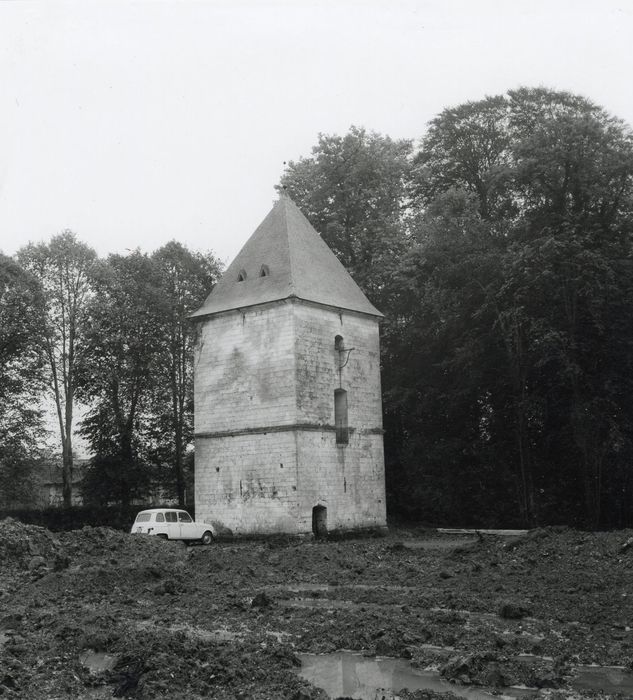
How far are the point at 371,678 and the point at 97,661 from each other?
3478mm

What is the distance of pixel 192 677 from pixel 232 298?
2531 cm

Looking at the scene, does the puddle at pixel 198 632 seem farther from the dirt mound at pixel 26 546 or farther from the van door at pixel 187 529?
the van door at pixel 187 529

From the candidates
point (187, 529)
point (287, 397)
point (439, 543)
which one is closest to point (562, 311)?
point (439, 543)

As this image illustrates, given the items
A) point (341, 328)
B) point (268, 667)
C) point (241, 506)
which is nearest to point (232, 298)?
point (341, 328)

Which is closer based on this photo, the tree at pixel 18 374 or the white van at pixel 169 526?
the white van at pixel 169 526

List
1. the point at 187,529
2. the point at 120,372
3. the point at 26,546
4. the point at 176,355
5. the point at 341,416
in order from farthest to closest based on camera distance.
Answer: the point at 176,355 < the point at 120,372 < the point at 341,416 < the point at 187,529 < the point at 26,546

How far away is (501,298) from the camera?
33625 millimetres

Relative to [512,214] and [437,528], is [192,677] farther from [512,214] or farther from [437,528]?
[512,214]

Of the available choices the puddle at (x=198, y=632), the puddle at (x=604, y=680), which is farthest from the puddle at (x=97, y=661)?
the puddle at (x=604, y=680)

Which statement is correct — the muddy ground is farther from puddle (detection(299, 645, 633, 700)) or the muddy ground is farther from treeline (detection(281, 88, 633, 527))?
treeline (detection(281, 88, 633, 527))

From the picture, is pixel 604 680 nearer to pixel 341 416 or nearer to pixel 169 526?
pixel 169 526

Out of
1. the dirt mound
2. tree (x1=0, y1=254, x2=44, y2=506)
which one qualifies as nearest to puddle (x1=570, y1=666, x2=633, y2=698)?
the dirt mound

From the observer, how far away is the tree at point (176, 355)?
4222cm

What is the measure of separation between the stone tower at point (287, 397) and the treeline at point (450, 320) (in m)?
2.94
